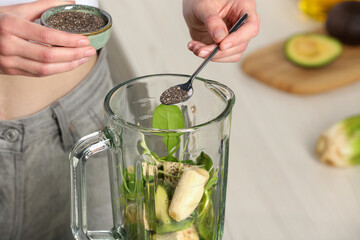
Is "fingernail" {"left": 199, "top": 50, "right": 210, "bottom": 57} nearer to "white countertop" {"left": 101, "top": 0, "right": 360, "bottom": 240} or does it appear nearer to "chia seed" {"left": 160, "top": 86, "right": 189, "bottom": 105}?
"chia seed" {"left": 160, "top": 86, "right": 189, "bottom": 105}

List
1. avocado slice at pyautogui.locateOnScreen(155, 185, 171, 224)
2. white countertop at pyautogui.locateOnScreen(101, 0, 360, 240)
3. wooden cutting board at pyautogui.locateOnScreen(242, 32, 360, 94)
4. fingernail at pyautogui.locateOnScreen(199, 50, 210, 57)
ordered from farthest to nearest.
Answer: wooden cutting board at pyautogui.locateOnScreen(242, 32, 360, 94) < white countertop at pyautogui.locateOnScreen(101, 0, 360, 240) < fingernail at pyautogui.locateOnScreen(199, 50, 210, 57) < avocado slice at pyautogui.locateOnScreen(155, 185, 171, 224)

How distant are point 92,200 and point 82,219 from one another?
0.49m

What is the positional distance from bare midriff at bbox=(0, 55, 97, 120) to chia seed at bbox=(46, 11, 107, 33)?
0.19 metres

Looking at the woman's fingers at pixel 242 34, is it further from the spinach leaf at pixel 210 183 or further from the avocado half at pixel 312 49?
the avocado half at pixel 312 49

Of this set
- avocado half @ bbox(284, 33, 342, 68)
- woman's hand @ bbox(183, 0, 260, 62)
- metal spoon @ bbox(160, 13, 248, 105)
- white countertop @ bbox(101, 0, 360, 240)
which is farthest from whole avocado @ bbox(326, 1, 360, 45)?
metal spoon @ bbox(160, 13, 248, 105)

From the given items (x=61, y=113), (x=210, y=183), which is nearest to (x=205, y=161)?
(x=210, y=183)

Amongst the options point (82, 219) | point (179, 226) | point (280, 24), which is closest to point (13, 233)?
point (82, 219)

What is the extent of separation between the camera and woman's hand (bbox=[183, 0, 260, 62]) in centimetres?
62

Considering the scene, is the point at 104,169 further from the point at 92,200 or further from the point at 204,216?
the point at 204,216

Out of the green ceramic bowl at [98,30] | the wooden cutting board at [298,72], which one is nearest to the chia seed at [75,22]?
the green ceramic bowl at [98,30]

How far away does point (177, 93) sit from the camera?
1.76 ft

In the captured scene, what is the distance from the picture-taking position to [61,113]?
854 millimetres

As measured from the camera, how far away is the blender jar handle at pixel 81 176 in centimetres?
51

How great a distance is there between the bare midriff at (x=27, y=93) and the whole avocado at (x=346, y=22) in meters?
0.73
